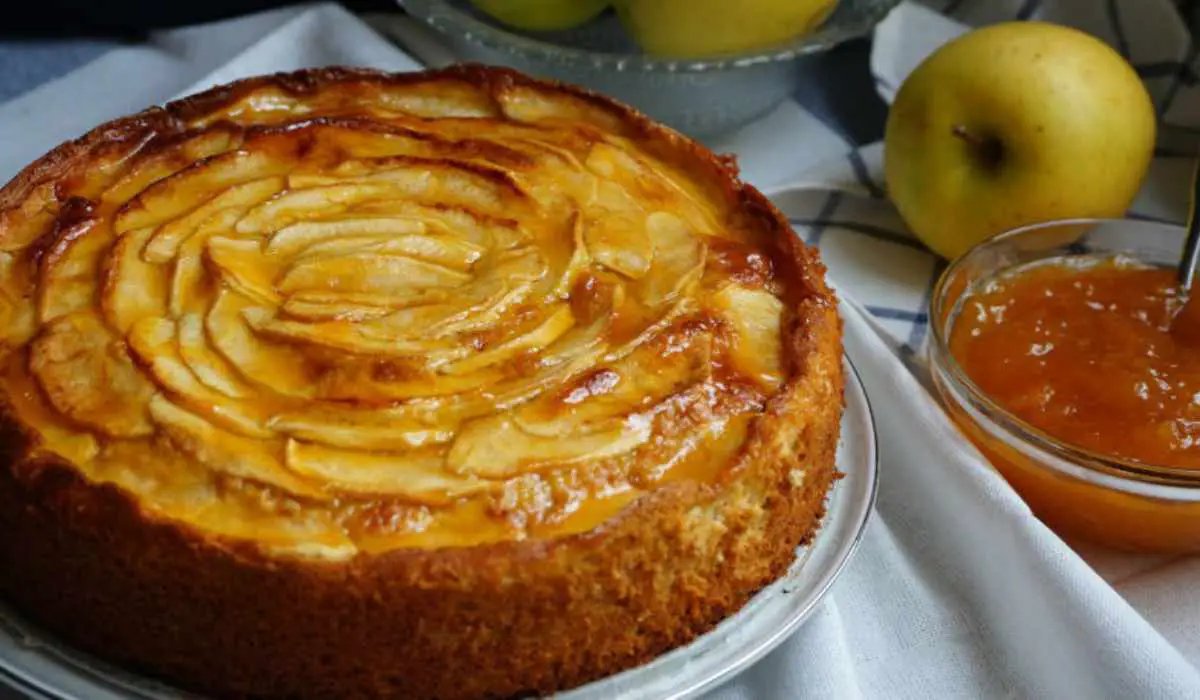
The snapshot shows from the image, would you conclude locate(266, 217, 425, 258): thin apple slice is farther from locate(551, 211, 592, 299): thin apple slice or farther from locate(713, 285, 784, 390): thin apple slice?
locate(713, 285, 784, 390): thin apple slice

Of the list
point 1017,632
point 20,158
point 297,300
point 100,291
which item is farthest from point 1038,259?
point 20,158

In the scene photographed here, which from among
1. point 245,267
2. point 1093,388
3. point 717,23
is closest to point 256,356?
point 245,267

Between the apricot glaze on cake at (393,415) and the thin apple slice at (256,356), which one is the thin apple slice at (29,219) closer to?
the apricot glaze on cake at (393,415)

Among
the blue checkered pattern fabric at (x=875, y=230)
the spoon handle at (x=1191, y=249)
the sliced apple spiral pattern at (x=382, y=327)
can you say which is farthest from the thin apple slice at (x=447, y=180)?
the spoon handle at (x=1191, y=249)

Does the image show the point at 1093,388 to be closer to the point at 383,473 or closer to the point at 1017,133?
the point at 1017,133

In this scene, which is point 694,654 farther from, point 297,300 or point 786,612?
point 297,300
